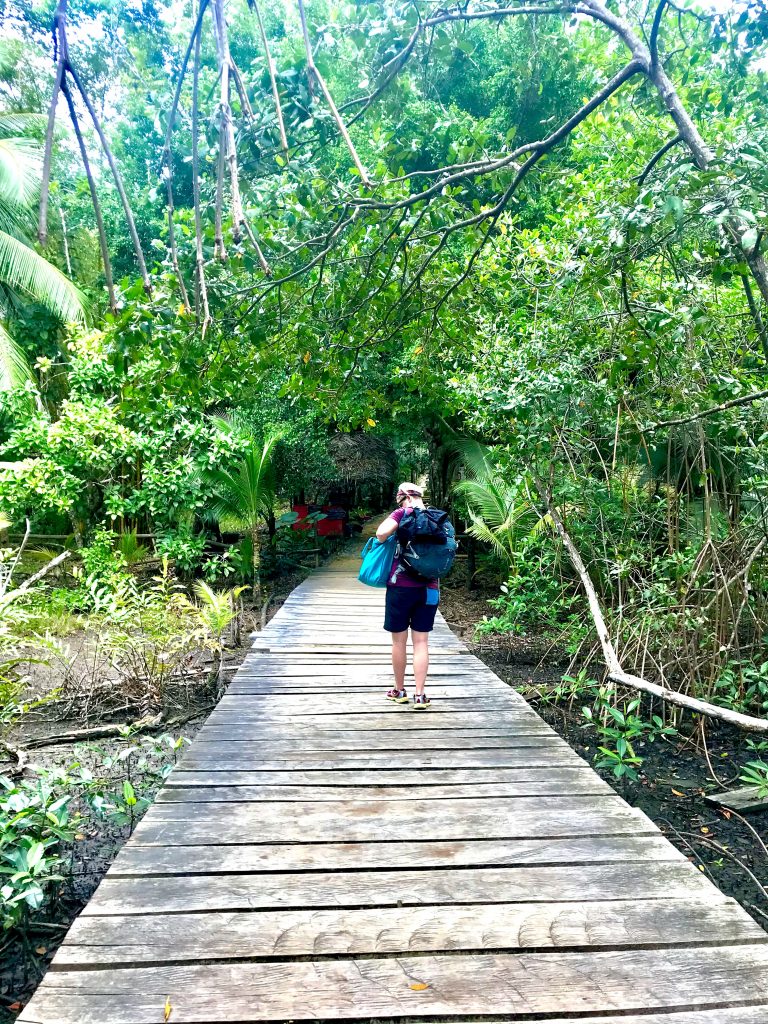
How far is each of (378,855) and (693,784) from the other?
11.6 ft

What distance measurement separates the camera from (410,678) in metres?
4.76

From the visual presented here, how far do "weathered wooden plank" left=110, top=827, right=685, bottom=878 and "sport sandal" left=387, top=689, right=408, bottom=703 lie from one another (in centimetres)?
176

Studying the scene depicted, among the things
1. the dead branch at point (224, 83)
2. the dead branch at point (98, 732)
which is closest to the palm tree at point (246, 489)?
the dead branch at point (98, 732)

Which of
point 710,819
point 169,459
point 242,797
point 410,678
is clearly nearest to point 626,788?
point 710,819

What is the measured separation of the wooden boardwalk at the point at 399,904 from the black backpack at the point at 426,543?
100 centimetres

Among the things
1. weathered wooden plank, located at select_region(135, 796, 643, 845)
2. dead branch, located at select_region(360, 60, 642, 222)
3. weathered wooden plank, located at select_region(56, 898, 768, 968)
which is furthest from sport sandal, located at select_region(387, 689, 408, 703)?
dead branch, located at select_region(360, 60, 642, 222)

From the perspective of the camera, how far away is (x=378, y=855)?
2326 mm

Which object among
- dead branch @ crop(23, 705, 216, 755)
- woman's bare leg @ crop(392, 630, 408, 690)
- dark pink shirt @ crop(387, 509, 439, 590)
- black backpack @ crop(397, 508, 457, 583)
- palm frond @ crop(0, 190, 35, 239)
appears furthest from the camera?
palm frond @ crop(0, 190, 35, 239)

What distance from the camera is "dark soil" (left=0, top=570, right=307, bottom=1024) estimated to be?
9.36ft

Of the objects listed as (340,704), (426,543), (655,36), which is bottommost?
(340,704)

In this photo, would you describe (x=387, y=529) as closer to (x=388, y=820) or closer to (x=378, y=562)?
(x=378, y=562)

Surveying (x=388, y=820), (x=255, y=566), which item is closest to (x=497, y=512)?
(x=255, y=566)

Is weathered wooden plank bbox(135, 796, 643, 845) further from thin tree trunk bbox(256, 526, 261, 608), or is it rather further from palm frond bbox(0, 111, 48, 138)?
palm frond bbox(0, 111, 48, 138)

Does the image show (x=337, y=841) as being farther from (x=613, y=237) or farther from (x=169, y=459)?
(x=169, y=459)
